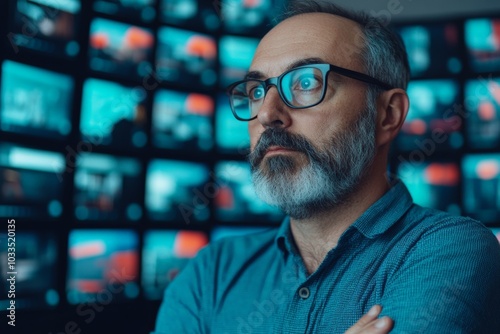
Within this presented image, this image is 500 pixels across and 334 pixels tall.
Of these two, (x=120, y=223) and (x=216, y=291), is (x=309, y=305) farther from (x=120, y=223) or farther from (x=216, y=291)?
(x=120, y=223)

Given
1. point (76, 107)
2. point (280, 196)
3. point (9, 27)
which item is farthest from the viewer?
point (76, 107)

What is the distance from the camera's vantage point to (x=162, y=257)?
2.01 meters

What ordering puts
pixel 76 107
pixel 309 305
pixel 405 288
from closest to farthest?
pixel 405 288, pixel 309 305, pixel 76 107

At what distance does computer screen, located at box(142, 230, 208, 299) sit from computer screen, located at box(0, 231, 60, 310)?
0.38 metres

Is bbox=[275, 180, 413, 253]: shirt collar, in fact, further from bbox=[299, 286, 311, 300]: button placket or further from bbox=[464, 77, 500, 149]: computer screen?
bbox=[464, 77, 500, 149]: computer screen

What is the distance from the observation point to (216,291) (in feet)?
3.69

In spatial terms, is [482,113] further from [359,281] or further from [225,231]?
[359,281]

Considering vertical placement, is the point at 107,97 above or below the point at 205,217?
above

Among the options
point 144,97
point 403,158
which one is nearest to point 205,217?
point 144,97

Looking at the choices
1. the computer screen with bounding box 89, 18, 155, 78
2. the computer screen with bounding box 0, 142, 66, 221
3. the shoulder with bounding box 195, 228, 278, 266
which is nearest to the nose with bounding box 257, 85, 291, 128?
the shoulder with bounding box 195, 228, 278, 266

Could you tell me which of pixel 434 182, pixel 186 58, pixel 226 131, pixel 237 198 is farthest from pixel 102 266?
pixel 434 182

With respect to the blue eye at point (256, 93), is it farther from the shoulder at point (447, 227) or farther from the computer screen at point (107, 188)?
Answer: the computer screen at point (107, 188)

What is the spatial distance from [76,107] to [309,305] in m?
1.18

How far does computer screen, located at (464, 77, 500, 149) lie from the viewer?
7.30 feet
